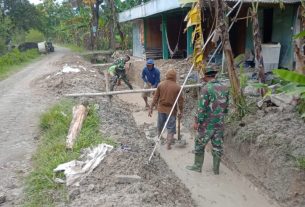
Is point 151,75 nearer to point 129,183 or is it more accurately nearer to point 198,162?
point 198,162

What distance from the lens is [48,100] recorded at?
11062 millimetres

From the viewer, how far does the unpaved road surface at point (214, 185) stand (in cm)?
587

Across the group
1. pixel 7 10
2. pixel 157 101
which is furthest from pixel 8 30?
pixel 157 101

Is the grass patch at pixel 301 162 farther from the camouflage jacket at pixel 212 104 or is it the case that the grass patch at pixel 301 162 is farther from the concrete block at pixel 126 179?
the concrete block at pixel 126 179

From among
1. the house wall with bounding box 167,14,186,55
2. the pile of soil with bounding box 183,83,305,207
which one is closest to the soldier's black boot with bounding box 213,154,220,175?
the pile of soil with bounding box 183,83,305,207

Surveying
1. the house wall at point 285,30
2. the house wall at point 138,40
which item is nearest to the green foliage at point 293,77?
the house wall at point 285,30

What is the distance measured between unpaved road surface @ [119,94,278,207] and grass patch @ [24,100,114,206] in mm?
1692

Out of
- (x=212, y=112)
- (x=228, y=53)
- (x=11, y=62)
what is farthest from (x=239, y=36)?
(x=11, y=62)

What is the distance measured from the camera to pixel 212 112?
617cm

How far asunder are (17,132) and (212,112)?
14.7 ft

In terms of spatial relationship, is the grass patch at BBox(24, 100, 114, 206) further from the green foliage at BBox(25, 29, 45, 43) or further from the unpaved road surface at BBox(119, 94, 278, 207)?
the green foliage at BBox(25, 29, 45, 43)

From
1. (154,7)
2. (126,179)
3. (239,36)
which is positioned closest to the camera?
(126,179)

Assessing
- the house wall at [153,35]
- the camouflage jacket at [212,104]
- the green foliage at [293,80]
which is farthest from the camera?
the house wall at [153,35]

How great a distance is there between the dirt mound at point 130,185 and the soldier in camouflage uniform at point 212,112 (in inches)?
36.9
